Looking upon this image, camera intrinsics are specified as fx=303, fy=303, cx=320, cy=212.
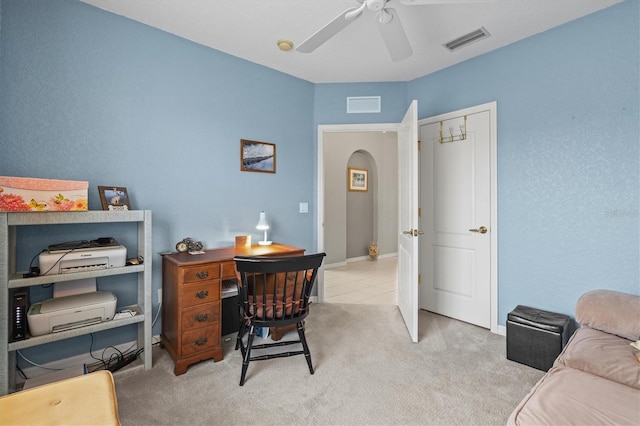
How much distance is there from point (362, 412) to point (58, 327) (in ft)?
6.20

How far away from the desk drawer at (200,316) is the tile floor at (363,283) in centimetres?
175

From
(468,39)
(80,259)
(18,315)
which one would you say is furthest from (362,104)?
(18,315)

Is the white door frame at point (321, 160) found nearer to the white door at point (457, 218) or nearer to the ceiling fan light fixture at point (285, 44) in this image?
the white door at point (457, 218)

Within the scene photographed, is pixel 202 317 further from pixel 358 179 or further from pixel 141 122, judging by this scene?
pixel 358 179

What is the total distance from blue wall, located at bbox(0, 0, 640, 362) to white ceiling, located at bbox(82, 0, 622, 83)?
0.14 m

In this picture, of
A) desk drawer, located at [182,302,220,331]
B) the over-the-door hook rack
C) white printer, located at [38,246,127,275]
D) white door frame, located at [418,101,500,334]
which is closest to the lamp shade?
desk drawer, located at [182,302,220,331]

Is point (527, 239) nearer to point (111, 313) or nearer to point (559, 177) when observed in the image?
point (559, 177)

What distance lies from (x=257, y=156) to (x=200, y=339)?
71.7 inches

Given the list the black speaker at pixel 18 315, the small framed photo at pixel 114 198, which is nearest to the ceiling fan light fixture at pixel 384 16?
the small framed photo at pixel 114 198

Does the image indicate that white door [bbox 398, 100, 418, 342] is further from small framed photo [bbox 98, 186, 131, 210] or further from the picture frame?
small framed photo [bbox 98, 186, 131, 210]

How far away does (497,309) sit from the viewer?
2830 millimetres

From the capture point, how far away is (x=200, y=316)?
2.17 meters

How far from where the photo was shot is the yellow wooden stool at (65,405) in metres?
0.87

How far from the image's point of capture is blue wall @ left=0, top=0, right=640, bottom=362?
2064mm
